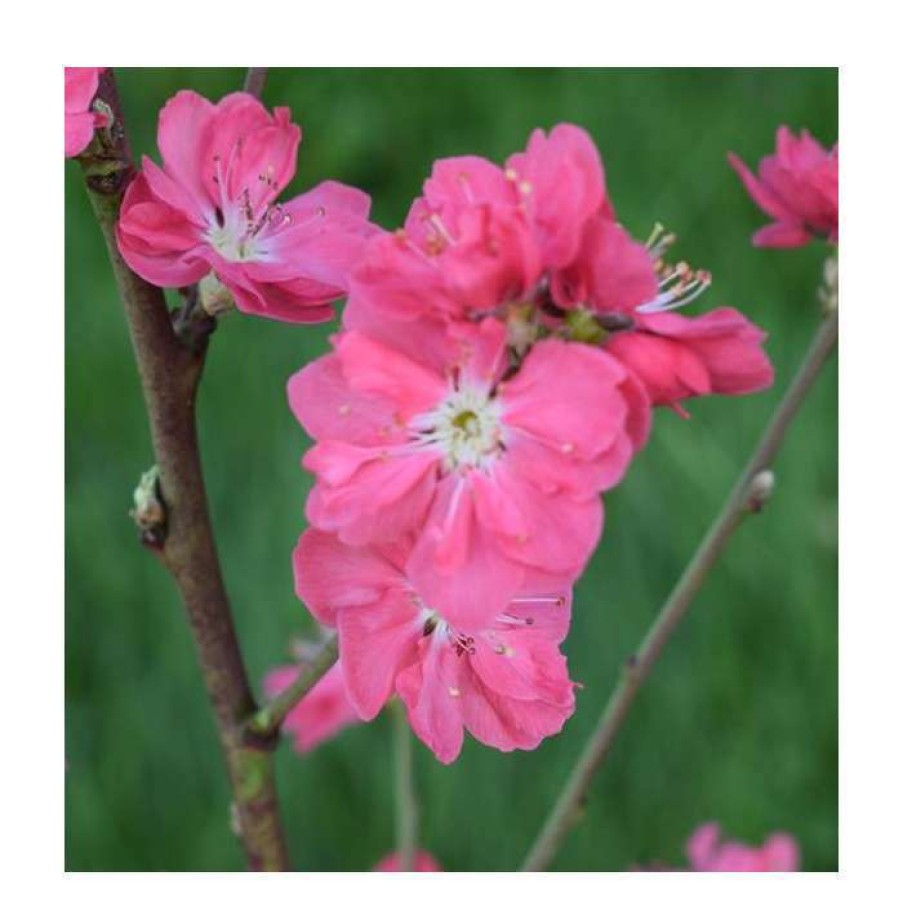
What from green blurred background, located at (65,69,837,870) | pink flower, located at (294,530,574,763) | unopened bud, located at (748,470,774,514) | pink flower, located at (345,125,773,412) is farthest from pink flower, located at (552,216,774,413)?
green blurred background, located at (65,69,837,870)

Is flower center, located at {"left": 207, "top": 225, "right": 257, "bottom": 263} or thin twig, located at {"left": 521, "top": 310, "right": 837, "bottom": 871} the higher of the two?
flower center, located at {"left": 207, "top": 225, "right": 257, "bottom": 263}

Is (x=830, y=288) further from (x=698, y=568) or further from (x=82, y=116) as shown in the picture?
(x=82, y=116)

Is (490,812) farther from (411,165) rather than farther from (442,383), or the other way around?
(442,383)

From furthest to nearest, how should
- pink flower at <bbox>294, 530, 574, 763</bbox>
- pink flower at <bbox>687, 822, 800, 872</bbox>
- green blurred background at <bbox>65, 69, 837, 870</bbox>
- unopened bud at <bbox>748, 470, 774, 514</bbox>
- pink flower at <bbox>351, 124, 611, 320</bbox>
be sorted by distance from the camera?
green blurred background at <bbox>65, 69, 837, 870</bbox> → pink flower at <bbox>687, 822, 800, 872</bbox> → unopened bud at <bbox>748, 470, 774, 514</bbox> → pink flower at <bbox>294, 530, 574, 763</bbox> → pink flower at <bbox>351, 124, 611, 320</bbox>

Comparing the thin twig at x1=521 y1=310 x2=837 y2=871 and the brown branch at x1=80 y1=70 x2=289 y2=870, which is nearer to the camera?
the brown branch at x1=80 y1=70 x2=289 y2=870

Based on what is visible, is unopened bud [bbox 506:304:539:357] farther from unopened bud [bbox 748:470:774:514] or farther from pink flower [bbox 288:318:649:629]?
unopened bud [bbox 748:470:774:514]

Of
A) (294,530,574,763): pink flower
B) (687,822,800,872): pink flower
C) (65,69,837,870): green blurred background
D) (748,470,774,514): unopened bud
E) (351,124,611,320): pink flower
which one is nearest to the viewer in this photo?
(351,124,611,320): pink flower

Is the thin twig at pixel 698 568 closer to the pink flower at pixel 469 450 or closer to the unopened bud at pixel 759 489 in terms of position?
the unopened bud at pixel 759 489
